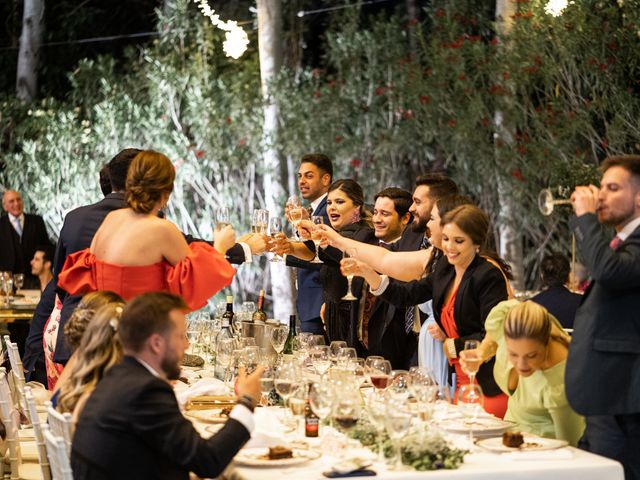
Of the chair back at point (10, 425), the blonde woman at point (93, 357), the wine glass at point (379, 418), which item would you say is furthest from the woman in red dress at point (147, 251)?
the wine glass at point (379, 418)

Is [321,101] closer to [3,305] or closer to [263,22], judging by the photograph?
[263,22]

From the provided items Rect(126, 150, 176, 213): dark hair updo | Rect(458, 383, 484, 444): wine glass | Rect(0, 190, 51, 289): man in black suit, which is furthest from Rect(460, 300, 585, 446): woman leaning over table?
Rect(0, 190, 51, 289): man in black suit

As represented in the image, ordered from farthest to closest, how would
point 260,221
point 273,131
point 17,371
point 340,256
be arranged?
point 273,131, point 340,256, point 260,221, point 17,371

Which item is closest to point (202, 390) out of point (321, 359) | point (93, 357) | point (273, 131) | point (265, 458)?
point (321, 359)

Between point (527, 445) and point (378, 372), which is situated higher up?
point (378, 372)

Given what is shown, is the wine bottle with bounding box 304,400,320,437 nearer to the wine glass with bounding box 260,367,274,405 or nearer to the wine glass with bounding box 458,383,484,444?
the wine glass with bounding box 260,367,274,405

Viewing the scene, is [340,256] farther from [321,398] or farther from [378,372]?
[321,398]

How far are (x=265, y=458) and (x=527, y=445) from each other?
87 centimetres

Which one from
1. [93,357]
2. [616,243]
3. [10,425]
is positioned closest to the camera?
[93,357]

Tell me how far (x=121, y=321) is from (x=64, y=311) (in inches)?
68.6

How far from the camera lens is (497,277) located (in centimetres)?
466

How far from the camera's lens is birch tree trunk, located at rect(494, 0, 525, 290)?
1016cm

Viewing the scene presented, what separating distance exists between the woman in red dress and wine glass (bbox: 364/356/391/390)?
0.80 metres

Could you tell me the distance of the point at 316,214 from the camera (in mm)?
7074
